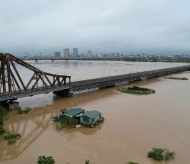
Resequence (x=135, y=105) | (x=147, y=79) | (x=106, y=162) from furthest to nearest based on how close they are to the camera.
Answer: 1. (x=147, y=79)
2. (x=135, y=105)
3. (x=106, y=162)

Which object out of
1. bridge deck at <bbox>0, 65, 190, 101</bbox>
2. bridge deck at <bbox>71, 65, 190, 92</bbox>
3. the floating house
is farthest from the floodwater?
bridge deck at <bbox>71, 65, 190, 92</bbox>

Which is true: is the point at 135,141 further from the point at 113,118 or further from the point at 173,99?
the point at 173,99

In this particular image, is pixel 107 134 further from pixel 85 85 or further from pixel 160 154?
pixel 85 85

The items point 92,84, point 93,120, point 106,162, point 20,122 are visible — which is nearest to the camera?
point 106,162

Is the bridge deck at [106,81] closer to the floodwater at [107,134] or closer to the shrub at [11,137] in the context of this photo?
the floodwater at [107,134]

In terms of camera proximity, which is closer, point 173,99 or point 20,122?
point 20,122

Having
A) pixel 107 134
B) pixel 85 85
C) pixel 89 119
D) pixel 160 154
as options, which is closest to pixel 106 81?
pixel 85 85

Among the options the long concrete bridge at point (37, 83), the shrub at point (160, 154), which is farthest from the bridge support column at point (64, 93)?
the shrub at point (160, 154)

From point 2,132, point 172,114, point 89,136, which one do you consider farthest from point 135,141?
point 2,132

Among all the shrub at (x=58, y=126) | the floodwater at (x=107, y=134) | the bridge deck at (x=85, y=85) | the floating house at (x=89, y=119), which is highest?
the bridge deck at (x=85, y=85)
